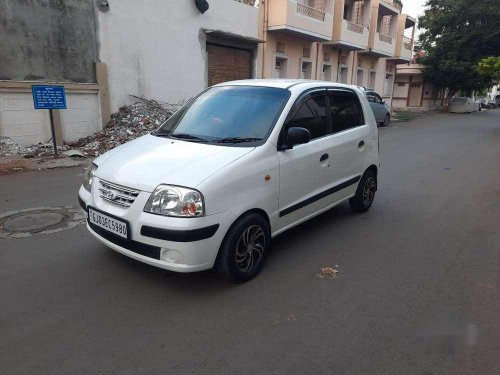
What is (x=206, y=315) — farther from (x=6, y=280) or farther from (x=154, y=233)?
(x=6, y=280)

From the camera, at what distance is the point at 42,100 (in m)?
9.05

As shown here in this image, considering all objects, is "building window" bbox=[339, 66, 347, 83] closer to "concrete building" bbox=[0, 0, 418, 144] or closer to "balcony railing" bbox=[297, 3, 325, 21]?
"concrete building" bbox=[0, 0, 418, 144]

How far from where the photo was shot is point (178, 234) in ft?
9.73

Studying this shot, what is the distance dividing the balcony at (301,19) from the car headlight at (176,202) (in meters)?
15.7

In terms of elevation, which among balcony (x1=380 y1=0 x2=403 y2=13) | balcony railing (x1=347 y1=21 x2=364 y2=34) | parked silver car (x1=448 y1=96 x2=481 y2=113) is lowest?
parked silver car (x1=448 y1=96 x2=481 y2=113)

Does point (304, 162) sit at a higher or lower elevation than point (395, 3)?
lower

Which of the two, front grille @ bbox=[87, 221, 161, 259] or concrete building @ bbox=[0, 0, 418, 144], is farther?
concrete building @ bbox=[0, 0, 418, 144]

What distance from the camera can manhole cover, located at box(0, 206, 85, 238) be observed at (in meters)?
4.60

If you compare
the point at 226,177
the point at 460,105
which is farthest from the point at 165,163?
the point at 460,105

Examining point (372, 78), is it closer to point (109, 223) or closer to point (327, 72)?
point (327, 72)

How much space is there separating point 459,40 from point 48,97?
103 feet

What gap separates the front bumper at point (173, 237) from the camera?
2975 millimetres

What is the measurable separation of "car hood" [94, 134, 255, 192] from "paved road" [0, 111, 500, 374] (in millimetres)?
958

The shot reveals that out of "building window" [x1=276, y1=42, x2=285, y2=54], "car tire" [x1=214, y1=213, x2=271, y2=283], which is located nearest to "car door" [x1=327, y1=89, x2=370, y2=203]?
"car tire" [x1=214, y1=213, x2=271, y2=283]
